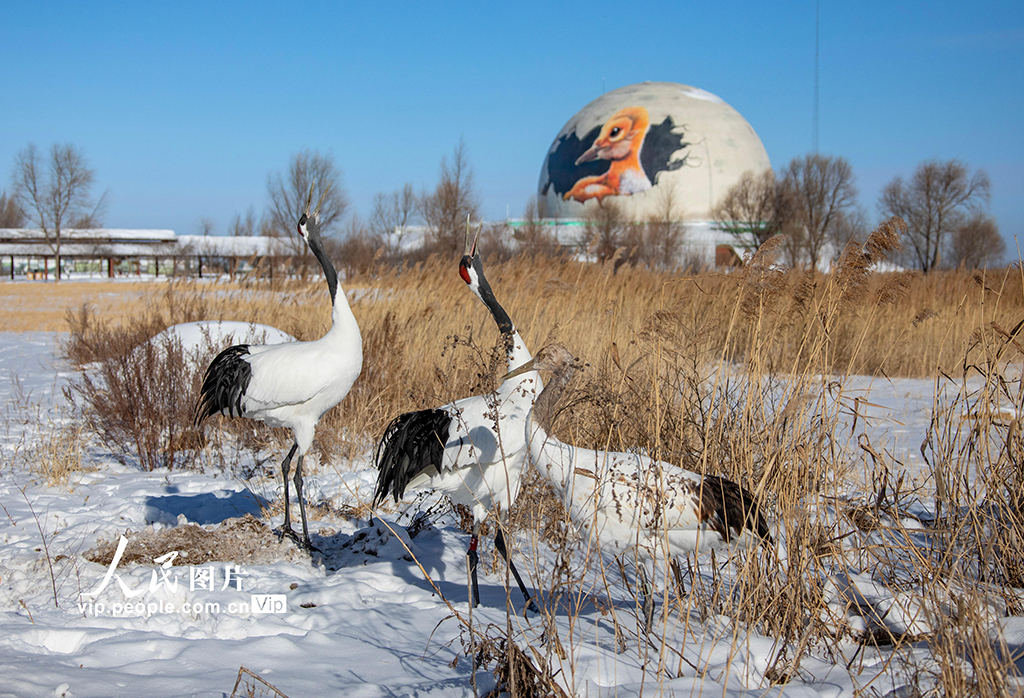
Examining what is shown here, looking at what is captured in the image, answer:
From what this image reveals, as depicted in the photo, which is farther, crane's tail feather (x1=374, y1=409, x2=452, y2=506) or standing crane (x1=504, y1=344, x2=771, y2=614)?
crane's tail feather (x1=374, y1=409, x2=452, y2=506)

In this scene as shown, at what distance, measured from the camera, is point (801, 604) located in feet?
7.98

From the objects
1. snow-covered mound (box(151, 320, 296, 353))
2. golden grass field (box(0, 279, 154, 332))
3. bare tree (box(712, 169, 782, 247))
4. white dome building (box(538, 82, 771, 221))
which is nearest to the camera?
snow-covered mound (box(151, 320, 296, 353))

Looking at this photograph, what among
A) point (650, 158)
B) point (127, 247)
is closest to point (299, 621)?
point (650, 158)

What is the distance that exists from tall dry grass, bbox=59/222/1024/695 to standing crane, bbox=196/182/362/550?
2.14ft

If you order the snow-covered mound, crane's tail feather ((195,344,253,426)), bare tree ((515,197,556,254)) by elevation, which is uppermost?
bare tree ((515,197,556,254))

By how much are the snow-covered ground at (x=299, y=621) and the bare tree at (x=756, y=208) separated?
111 ft

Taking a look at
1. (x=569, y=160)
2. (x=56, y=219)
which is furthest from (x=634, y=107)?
(x=56, y=219)

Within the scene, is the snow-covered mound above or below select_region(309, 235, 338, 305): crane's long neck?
below

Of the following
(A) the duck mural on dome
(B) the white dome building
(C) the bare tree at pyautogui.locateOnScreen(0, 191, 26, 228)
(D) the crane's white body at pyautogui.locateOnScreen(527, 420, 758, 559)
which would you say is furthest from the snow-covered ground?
(C) the bare tree at pyautogui.locateOnScreen(0, 191, 26, 228)

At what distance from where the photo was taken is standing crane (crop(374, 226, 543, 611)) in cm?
311

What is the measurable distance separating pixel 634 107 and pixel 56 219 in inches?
1680

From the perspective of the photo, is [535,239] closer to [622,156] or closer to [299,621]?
[299,621]

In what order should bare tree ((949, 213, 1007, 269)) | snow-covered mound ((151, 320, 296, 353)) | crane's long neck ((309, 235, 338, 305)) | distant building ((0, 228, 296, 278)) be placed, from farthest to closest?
distant building ((0, 228, 296, 278)) < bare tree ((949, 213, 1007, 269)) < snow-covered mound ((151, 320, 296, 353)) < crane's long neck ((309, 235, 338, 305))

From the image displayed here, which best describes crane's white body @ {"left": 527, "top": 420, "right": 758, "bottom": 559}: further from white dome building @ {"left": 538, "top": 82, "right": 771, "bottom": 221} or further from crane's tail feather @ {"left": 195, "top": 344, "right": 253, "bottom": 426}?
white dome building @ {"left": 538, "top": 82, "right": 771, "bottom": 221}
